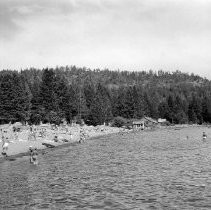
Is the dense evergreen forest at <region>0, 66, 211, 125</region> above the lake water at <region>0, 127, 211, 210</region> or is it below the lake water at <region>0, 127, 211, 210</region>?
above

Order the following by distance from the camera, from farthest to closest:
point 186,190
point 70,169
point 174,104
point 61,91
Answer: point 174,104
point 61,91
point 70,169
point 186,190

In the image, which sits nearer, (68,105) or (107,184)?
(107,184)

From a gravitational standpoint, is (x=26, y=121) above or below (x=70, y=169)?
above

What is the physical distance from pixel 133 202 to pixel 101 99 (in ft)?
367

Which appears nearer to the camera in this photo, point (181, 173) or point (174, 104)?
point (181, 173)

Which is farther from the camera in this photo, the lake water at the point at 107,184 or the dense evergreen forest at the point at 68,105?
the dense evergreen forest at the point at 68,105

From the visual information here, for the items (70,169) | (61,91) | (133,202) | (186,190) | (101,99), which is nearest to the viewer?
(133,202)

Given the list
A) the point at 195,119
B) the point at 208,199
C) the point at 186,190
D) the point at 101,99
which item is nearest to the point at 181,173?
the point at 186,190

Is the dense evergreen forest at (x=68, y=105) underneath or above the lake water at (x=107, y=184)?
above

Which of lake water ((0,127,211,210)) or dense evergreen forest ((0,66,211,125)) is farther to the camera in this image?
dense evergreen forest ((0,66,211,125))

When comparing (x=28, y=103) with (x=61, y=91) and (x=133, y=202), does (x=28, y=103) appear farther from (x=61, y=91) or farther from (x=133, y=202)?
(x=133, y=202)

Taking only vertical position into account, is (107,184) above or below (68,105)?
below

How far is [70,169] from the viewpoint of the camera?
3894 centimetres

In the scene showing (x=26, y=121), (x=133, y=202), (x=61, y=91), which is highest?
(x=61, y=91)
